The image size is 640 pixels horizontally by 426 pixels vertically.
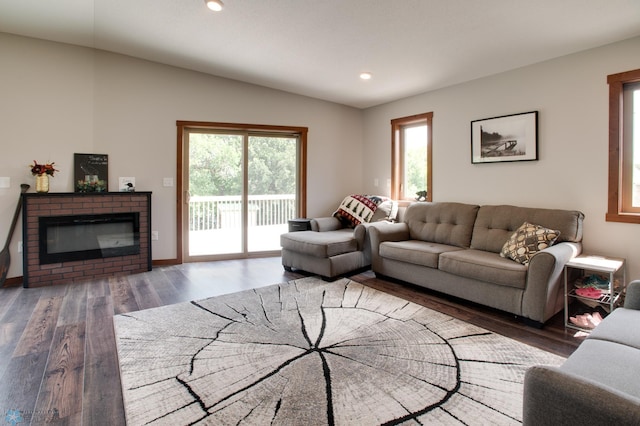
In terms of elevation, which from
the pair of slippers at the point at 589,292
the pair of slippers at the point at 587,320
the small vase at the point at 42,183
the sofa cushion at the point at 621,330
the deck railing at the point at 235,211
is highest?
the small vase at the point at 42,183

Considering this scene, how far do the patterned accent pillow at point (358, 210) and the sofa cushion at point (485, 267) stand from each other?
5.38ft

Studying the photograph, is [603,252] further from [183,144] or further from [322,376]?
[183,144]

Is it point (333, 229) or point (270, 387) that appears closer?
point (270, 387)

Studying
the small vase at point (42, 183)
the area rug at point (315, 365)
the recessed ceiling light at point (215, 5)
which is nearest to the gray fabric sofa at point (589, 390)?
the area rug at point (315, 365)

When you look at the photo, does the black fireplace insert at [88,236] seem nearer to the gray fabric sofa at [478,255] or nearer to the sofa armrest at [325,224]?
Result: the sofa armrest at [325,224]

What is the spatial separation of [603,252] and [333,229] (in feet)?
9.63

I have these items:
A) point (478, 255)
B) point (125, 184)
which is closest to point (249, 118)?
point (125, 184)

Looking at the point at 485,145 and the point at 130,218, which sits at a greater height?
the point at 485,145

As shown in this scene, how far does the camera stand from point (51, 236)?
12.7 ft

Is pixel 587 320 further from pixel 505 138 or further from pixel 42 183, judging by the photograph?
pixel 42 183

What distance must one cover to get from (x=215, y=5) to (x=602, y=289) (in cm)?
393

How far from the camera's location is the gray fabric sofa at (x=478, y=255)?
2.66m

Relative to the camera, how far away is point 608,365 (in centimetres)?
133

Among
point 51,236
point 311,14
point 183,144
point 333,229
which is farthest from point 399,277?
point 51,236
